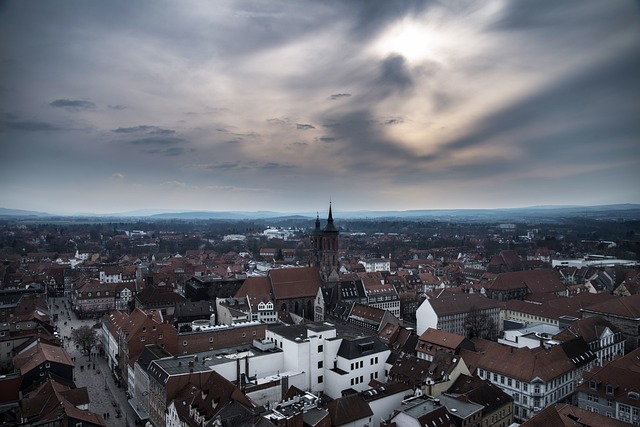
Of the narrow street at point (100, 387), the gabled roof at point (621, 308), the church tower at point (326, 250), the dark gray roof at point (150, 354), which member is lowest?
the narrow street at point (100, 387)

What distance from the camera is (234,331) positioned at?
184 ft

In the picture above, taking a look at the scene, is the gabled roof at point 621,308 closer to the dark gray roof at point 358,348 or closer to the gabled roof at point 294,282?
the dark gray roof at point 358,348

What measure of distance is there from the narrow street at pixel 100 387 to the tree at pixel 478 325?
48654mm

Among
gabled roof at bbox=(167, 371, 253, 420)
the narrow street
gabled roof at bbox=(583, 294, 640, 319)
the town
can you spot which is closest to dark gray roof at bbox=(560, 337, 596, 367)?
the town

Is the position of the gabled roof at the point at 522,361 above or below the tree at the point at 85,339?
above

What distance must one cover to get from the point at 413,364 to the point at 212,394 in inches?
846

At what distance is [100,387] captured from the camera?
51.4m

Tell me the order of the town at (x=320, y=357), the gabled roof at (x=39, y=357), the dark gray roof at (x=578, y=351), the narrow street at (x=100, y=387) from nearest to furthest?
the town at (x=320, y=357)
the narrow street at (x=100, y=387)
the gabled roof at (x=39, y=357)
the dark gray roof at (x=578, y=351)

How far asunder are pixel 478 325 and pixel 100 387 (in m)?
52.9

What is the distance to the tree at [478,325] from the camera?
6900cm

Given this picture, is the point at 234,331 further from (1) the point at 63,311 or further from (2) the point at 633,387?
(1) the point at 63,311

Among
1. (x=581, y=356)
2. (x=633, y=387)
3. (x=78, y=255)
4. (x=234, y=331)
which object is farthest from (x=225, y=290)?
(x=78, y=255)

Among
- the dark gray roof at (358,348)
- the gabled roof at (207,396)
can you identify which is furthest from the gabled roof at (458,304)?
the gabled roof at (207,396)

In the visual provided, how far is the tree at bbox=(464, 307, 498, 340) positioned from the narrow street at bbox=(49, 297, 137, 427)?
48654mm
